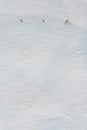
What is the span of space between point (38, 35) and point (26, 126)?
6.69ft

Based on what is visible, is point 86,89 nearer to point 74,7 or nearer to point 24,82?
point 24,82

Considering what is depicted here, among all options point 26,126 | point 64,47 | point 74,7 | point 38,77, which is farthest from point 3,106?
point 74,7

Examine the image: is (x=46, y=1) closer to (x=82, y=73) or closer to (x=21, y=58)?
(x=21, y=58)

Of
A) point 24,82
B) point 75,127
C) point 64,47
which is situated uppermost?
point 64,47

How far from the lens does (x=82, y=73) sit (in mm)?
4078

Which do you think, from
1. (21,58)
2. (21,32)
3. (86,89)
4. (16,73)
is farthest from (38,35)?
(86,89)

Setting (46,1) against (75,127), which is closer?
(75,127)

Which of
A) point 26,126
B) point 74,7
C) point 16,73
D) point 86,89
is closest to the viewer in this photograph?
point 26,126

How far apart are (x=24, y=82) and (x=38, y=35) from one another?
4.17 ft

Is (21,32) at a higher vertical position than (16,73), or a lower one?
higher

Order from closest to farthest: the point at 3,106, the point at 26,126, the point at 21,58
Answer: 1. the point at 26,126
2. the point at 3,106
3. the point at 21,58

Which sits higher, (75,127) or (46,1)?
(46,1)

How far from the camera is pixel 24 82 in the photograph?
12.7 feet

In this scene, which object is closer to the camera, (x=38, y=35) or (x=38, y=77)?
(x=38, y=77)
